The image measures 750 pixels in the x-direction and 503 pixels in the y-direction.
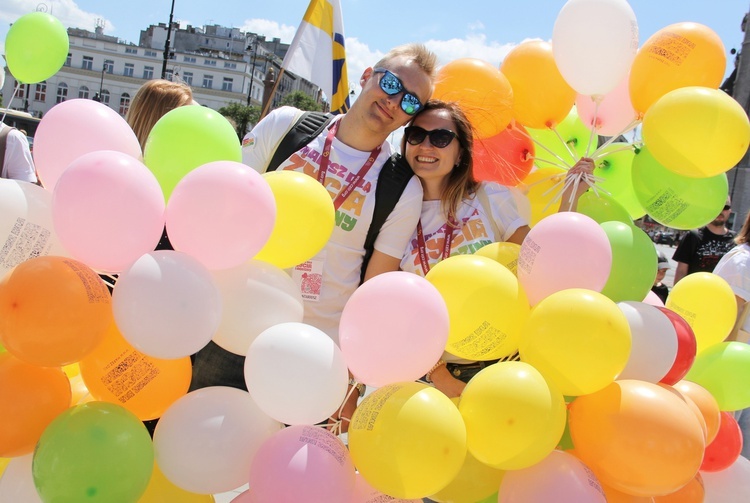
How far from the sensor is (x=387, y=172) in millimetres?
2508

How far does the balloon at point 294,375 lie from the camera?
1604 millimetres

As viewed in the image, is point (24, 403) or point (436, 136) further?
point (436, 136)

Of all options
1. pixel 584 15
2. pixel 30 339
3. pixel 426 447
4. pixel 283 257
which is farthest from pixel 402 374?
pixel 584 15

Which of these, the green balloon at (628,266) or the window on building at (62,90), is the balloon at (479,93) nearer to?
the green balloon at (628,266)

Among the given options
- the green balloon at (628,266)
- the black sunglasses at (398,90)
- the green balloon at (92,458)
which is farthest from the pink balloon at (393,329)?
the black sunglasses at (398,90)

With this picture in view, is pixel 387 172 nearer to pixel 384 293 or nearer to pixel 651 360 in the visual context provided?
pixel 384 293

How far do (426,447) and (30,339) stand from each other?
1.10 meters

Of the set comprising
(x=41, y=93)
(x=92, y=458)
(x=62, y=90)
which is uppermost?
(x=92, y=458)

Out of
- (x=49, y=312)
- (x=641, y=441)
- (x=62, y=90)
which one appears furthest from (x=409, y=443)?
(x=62, y=90)

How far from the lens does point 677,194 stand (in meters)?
2.35

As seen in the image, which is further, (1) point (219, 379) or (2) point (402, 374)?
(1) point (219, 379)

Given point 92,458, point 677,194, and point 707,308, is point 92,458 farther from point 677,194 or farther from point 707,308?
point 707,308

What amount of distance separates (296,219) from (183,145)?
46 centimetres

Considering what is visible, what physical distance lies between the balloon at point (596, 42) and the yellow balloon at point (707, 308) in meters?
0.95
